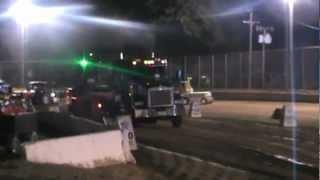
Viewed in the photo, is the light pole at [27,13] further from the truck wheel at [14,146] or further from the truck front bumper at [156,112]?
the truck wheel at [14,146]

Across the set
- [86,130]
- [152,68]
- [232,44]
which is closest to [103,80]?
[152,68]

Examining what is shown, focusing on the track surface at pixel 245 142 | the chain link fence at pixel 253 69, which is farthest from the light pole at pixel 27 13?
the track surface at pixel 245 142

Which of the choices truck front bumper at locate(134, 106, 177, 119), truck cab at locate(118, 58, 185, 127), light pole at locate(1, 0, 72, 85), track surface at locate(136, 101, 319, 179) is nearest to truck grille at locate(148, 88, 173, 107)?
truck cab at locate(118, 58, 185, 127)

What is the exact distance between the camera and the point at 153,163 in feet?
52.3

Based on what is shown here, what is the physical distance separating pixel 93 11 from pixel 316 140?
2834cm

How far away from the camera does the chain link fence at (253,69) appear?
180 ft

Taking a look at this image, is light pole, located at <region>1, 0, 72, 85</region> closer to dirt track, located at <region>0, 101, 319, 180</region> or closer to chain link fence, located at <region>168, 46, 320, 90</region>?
chain link fence, located at <region>168, 46, 320, 90</region>

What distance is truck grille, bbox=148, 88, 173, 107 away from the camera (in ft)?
87.1

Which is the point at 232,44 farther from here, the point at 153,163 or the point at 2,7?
the point at 153,163

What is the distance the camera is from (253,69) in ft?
201

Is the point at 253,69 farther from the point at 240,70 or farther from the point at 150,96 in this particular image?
the point at 150,96

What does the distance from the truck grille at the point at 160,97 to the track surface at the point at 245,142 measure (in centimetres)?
89

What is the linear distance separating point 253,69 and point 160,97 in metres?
35.4

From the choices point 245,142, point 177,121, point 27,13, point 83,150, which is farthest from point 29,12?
point 83,150
